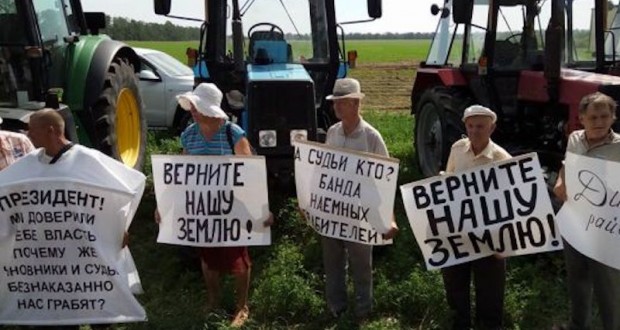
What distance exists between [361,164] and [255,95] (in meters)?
2.10

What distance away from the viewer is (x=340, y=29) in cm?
724

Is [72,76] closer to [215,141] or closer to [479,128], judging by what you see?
[215,141]

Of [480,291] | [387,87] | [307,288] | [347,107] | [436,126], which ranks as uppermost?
[347,107]

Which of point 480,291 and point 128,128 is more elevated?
point 128,128

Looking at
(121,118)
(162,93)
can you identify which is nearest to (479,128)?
(121,118)

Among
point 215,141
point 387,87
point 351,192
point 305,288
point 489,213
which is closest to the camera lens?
point 489,213

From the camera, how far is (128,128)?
8.07 metres

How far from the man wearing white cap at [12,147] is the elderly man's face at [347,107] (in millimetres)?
1867

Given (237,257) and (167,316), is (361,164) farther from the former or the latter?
(167,316)

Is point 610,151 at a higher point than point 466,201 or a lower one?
higher

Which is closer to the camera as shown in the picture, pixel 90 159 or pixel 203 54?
pixel 90 159

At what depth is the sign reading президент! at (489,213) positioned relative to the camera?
4.44 m

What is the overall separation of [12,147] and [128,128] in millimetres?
3426

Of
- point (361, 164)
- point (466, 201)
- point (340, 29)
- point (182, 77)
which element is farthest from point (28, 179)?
point (182, 77)
